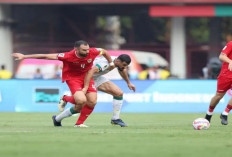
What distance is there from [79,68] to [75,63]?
8.8 inches

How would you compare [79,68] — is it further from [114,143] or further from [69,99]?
[114,143]

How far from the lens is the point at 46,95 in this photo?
22.8 m

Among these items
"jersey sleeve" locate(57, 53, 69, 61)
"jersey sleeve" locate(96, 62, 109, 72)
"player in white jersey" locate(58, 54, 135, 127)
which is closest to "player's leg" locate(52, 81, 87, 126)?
"player in white jersey" locate(58, 54, 135, 127)

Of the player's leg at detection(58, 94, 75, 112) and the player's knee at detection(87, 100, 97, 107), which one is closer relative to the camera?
the player's leg at detection(58, 94, 75, 112)

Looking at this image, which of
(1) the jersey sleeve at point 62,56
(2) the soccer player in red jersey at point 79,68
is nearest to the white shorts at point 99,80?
(2) the soccer player in red jersey at point 79,68

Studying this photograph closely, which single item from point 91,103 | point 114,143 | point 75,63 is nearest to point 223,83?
point 91,103

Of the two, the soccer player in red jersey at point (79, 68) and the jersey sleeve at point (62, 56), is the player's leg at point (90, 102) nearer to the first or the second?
the soccer player in red jersey at point (79, 68)

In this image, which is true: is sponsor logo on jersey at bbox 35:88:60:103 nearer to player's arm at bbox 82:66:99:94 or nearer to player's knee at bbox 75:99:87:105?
player's arm at bbox 82:66:99:94

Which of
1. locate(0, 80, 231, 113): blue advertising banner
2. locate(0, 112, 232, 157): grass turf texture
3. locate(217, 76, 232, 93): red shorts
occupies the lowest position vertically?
locate(0, 80, 231, 113): blue advertising banner

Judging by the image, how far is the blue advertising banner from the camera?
2258 centimetres

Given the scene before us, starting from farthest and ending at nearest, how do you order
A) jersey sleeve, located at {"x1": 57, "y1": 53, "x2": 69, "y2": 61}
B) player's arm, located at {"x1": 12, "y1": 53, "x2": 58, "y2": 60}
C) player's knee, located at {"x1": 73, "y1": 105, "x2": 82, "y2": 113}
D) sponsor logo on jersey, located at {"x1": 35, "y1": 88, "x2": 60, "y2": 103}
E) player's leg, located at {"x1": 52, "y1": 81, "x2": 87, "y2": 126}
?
sponsor logo on jersey, located at {"x1": 35, "y1": 88, "x2": 60, "y2": 103}, player's knee, located at {"x1": 73, "y1": 105, "x2": 82, "y2": 113}, player's leg, located at {"x1": 52, "y1": 81, "x2": 87, "y2": 126}, jersey sleeve, located at {"x1": 57, "y1": 53, "x2": 69, "y2": 61}, player's arm, located at {"x1": 12, "y1": 53, "x2": 58, "y2": 60}

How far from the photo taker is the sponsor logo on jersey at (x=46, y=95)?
22.8 meters

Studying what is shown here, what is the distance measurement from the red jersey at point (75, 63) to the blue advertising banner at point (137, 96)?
355 inches

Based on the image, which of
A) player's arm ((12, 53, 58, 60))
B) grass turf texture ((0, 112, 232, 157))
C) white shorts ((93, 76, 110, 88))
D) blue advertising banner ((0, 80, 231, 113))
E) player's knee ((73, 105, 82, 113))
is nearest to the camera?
grass turf texture ((0, 112, 232, 157))
